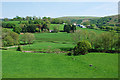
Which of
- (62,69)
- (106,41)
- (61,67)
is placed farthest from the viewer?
(106,41)

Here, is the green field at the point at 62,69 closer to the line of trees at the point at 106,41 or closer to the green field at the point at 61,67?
the green field at the point at 61,67

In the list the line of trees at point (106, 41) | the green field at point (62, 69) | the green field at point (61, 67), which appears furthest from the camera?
the line of trees at point (106, 41)

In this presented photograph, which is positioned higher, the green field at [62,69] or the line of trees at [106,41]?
the line of trees at [106,41]

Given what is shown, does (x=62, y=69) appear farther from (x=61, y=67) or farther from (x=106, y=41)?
(x=106, y=41)

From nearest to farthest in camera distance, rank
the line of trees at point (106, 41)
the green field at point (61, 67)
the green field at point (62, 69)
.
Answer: the green field at point (62, 69) < the green field at point (61, 67) < the line of trees at point (106, 41)

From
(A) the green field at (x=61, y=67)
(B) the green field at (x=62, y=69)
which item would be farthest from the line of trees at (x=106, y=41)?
(B) the green field at (x=62, y=69)

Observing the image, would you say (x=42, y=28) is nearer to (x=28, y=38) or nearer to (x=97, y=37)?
(x=28, y=38)

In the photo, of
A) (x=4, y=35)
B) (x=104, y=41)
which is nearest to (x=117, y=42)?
(x=104, y=41)

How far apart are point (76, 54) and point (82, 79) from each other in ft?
52.9

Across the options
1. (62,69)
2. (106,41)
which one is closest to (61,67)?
(62,69)

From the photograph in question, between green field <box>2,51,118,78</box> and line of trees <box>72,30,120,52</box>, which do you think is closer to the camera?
green field <box>2,51,118,78</box>

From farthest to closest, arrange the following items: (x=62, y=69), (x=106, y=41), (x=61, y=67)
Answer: (x=106, y=41), (x=61, y=67), (x=62, y=69)

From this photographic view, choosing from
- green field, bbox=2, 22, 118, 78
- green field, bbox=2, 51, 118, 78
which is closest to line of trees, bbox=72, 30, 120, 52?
green field, bbox=2, 22, 118, 78

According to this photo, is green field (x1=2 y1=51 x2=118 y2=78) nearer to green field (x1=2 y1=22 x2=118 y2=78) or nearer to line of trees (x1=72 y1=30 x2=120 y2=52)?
green field (x1=2 y1=22 x2=118 y2=78)
